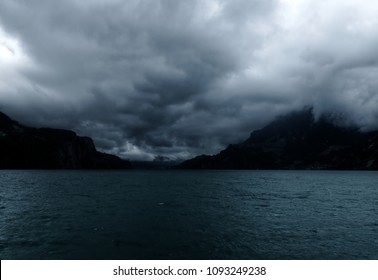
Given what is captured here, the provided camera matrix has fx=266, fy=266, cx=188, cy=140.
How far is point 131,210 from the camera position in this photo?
201ft

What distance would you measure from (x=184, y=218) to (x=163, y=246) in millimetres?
19063

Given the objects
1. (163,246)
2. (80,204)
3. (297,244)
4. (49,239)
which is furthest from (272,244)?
(80,204)

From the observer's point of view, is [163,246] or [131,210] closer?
[163,246]

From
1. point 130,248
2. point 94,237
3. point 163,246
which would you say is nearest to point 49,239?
point 94,237

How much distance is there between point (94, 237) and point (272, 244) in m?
24.7

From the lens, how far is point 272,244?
35.5 metres

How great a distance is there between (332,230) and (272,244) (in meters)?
15.6
